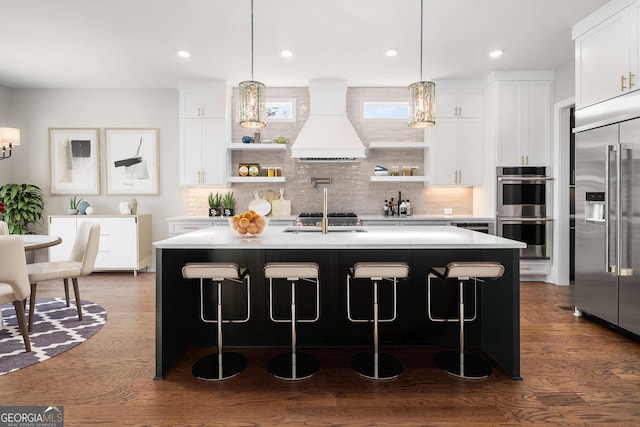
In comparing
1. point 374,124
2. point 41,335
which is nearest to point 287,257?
point 41,335

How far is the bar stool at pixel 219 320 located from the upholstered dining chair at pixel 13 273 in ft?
4.38

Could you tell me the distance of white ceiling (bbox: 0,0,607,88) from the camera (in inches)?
137

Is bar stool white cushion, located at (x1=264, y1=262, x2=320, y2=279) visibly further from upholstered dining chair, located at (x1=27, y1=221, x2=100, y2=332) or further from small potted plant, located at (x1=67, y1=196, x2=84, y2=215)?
small potted plant, located at (x1=67, y1=196, x2=84, y2=215)

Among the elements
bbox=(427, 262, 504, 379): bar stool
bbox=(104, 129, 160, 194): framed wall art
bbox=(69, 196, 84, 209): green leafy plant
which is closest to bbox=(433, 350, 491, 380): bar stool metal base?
bbox=(427, 262, 504, 379): bar stool

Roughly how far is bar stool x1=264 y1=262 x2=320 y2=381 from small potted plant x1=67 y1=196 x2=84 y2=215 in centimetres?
438

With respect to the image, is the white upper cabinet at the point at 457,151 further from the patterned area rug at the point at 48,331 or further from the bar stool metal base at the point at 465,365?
the patterned area rug at the point at 48,331

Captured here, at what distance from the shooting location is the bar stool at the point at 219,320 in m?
2.33

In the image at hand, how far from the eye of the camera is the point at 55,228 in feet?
17.7

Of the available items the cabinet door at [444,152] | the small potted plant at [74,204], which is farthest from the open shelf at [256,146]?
the small potted plant at [74,204]

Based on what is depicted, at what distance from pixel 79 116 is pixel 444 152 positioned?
5.76 m

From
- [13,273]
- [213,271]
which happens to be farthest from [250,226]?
[13,273]

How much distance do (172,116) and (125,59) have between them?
50.2 inches

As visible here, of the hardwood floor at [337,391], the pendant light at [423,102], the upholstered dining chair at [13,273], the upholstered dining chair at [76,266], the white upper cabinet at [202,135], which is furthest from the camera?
the white upper cabinet at [202,135]

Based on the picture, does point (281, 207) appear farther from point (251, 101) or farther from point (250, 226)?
point (250, 226)
